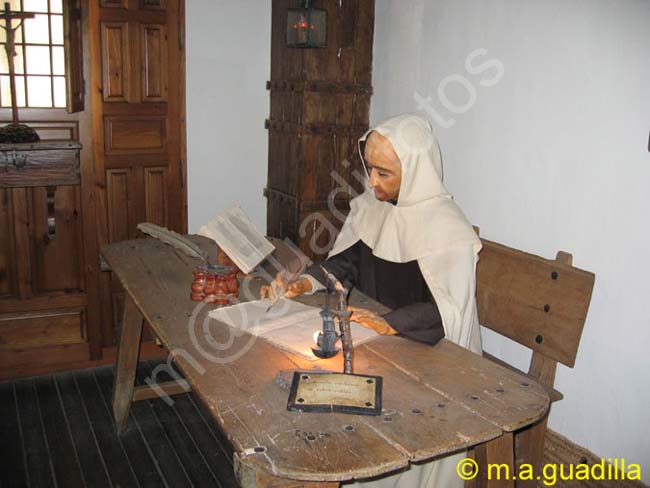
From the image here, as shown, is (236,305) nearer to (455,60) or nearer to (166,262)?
(166,262)

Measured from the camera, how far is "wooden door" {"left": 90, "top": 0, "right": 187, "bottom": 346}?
4277 millimetres

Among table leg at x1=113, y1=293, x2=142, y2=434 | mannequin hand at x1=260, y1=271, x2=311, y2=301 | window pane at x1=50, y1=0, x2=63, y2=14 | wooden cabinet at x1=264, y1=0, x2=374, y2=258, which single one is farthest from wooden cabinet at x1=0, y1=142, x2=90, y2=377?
mannequin hand at x1=260, y1=271, x2=311, y2=301

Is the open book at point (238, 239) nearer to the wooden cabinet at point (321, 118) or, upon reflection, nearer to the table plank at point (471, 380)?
the table plank at point (471, 380)

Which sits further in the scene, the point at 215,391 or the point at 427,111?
the point at 427,111

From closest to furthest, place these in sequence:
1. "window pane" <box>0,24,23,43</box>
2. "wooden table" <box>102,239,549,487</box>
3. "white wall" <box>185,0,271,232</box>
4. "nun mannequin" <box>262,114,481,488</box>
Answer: "wooden table" <box>102,239,549,487</box>
"nun mannequin" <box>262,114,481,488</box>
"window pane" <box>0,24,23,43</box>
"white wall" <box>185,0,271,232</box>

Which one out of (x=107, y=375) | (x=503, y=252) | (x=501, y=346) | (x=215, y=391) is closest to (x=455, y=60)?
(x=503, y=252)

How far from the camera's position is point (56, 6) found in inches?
168

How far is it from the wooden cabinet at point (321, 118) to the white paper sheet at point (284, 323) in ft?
5.50

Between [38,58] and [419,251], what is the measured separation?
9.93 feet

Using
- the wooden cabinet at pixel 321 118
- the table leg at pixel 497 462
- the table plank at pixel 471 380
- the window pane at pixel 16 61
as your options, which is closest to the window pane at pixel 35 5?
the window pane at pixel 16 61

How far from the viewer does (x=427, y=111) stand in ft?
13.0

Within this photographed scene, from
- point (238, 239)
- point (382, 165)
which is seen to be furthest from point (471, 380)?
point (238, 239)

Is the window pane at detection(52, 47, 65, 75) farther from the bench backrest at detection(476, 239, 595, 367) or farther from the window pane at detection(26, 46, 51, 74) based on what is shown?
the bench backrest at detection(476, 239, 595, 367)

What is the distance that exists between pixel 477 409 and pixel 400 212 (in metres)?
1.04
